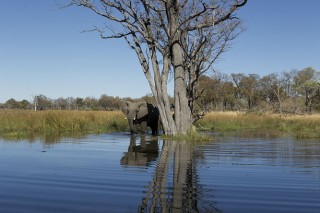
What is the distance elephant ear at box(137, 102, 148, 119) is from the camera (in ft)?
69.2

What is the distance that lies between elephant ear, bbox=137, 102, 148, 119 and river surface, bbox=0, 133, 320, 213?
12101 mm

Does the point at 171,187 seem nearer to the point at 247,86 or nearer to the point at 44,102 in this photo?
the point at 247,86

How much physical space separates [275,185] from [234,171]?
50.2 inches

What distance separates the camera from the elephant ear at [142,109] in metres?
21.1

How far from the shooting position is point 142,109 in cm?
2148

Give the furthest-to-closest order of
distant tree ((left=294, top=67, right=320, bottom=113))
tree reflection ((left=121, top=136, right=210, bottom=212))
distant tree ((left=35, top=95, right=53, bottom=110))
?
distant tree ((left=35, top=95, right=53, bottom=110))
distant tree ((left=294, top=67, right=320, bottom=113))
tree reflection ((left=121, top=136, right=210, bottom=212))

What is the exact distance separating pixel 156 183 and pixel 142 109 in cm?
1603

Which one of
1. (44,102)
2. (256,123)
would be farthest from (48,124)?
(44,102)

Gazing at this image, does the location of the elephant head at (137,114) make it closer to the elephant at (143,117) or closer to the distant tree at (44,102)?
the elephant at (143,117)

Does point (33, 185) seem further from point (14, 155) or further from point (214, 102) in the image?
point (214, 102)

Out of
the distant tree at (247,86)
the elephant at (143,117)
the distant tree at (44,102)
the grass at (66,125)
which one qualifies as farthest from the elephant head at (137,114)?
the distant tree at (44,102)

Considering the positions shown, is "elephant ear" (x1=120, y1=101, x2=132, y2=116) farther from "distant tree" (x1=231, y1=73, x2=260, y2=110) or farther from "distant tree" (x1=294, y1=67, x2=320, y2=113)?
"distant tree" (x1=231, y1=73, x2=260, y2=110)

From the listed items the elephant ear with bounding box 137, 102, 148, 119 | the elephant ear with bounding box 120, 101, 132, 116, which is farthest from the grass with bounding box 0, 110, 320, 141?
the elephant ear with bounding box 137, 102, 148, 119

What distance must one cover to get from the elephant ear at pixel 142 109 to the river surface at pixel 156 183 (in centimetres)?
1210
